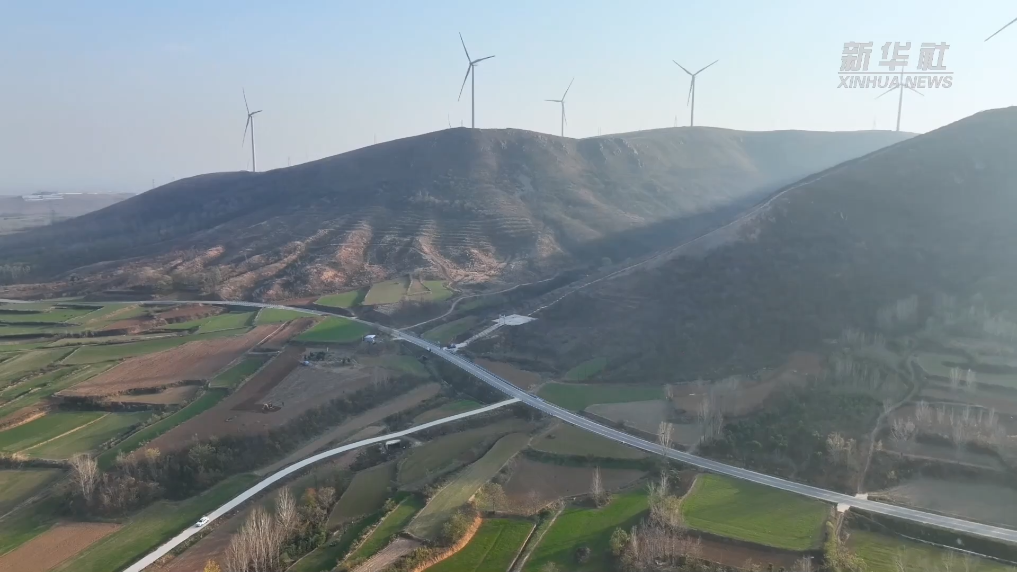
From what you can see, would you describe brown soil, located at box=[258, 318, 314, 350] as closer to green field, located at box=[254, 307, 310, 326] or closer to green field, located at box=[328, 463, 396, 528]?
green field, located at box=[254, 307, 310, 326]

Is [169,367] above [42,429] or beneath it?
above

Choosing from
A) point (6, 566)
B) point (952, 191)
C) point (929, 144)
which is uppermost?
point (929, 144)

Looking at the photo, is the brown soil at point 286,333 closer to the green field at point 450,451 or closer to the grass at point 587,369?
the green field at point 450,451

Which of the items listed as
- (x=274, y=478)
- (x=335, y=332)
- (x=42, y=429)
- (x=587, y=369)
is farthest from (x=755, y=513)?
(x=42, y=429)

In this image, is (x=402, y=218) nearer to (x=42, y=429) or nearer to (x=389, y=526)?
(x=42, y=429)

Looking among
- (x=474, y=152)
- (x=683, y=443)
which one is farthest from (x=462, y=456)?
(x=474, y=152)

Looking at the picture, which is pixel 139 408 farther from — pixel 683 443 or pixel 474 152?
pixel 474 152

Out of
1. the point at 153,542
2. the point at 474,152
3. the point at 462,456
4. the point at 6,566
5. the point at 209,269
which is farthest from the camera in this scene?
the point at 474,152
